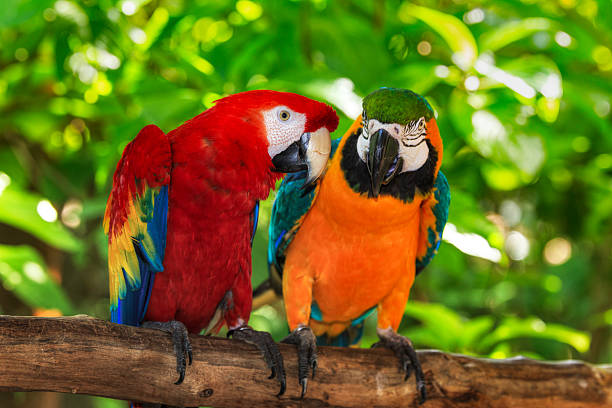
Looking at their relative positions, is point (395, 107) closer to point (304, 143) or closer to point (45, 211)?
point (304, 143)

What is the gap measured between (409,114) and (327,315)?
1.45 feet

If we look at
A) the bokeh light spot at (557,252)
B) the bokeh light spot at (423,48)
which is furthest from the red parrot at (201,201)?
the bokeh light spot at (557,252)

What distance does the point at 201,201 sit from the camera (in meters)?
0.77

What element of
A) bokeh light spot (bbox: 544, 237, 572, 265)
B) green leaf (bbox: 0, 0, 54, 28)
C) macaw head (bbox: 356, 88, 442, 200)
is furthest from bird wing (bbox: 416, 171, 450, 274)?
bokeh light spot (bbox: 544, 237, 572, 265)

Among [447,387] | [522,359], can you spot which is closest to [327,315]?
[447,387]

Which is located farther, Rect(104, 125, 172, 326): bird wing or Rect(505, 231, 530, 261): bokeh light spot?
Rect(505, 231, 530, 261): bokeh light spot

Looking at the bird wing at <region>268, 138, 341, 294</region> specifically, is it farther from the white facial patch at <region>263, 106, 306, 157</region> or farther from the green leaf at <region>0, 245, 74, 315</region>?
the green leaf at <region>0, 245, 74, 315</region>

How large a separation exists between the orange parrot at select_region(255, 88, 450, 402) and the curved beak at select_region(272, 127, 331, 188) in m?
0.08

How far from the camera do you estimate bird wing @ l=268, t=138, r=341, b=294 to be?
934 millimetres

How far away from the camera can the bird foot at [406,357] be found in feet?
3.03

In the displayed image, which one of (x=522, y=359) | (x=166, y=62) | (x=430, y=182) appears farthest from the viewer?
(x=166, y=62)

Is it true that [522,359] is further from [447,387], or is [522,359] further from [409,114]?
[409,114]

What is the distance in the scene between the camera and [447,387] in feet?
3.10

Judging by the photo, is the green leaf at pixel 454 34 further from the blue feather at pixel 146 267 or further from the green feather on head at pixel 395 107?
the blue feather at pixel 146 267
